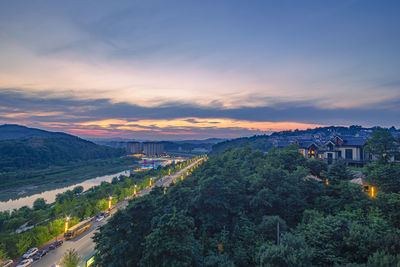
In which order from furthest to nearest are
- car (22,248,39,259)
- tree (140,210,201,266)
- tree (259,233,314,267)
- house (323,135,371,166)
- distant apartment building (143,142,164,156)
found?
distant apartment building (143,142,164,156) < house (323,135,371,166) < car (22,248,39,259) < tree (140,210,201,266) < tree (259,233,314,267)

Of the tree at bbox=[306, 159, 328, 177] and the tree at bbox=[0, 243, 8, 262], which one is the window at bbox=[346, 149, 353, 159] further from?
the tree at bbox=[0, 243, 8, 262]

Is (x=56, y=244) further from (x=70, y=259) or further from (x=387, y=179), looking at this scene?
(x=387, y=179)

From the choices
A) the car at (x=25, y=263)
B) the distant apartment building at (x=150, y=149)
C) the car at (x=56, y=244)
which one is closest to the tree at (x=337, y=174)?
the car at (x=56, y=244)

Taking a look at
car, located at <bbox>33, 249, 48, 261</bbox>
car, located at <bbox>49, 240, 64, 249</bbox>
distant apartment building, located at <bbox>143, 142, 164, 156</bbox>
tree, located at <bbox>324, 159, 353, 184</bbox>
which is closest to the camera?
car, located at <bbox>33, 249, 48, 261</bbox>

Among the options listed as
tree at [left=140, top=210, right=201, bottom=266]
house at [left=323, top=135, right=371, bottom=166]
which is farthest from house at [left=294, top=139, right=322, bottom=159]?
tree at [left=140, top=210, right=201, bottom=266]

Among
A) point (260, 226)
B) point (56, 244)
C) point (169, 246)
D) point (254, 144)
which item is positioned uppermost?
point (254, 144)

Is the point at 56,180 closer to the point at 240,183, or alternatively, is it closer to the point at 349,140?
the point at 240,183

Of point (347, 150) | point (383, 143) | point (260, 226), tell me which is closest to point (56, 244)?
point (260, 226)
